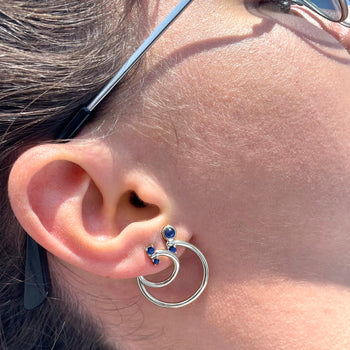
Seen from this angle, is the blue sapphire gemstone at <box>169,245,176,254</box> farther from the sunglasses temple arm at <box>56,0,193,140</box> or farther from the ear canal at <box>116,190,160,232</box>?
the sunglasses temple arm at <box>56,0,193,140</box>

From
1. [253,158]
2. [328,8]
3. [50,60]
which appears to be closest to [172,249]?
[253,158]

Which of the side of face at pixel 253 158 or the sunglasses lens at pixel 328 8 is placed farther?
the sunglasses lens at pixel 328 8

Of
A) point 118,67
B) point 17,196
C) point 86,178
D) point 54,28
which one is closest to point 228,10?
point 118,67

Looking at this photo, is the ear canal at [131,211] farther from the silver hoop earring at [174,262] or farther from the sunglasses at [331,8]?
the sunglasses at [331,8]

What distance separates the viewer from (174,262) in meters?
1.08

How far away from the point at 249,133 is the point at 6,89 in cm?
54

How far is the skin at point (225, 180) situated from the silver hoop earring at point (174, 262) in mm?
20

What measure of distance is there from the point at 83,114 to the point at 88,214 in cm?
22

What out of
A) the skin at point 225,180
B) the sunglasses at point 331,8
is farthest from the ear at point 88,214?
the sunglasses at point 331,8

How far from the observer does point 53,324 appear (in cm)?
128

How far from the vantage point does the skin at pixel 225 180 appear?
107cm

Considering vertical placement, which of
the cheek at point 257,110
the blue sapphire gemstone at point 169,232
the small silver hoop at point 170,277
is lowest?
the small silver hoop at point 170,277

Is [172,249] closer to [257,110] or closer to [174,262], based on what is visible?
[174,262]

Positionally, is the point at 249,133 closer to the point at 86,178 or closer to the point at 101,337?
the point at 86,178
